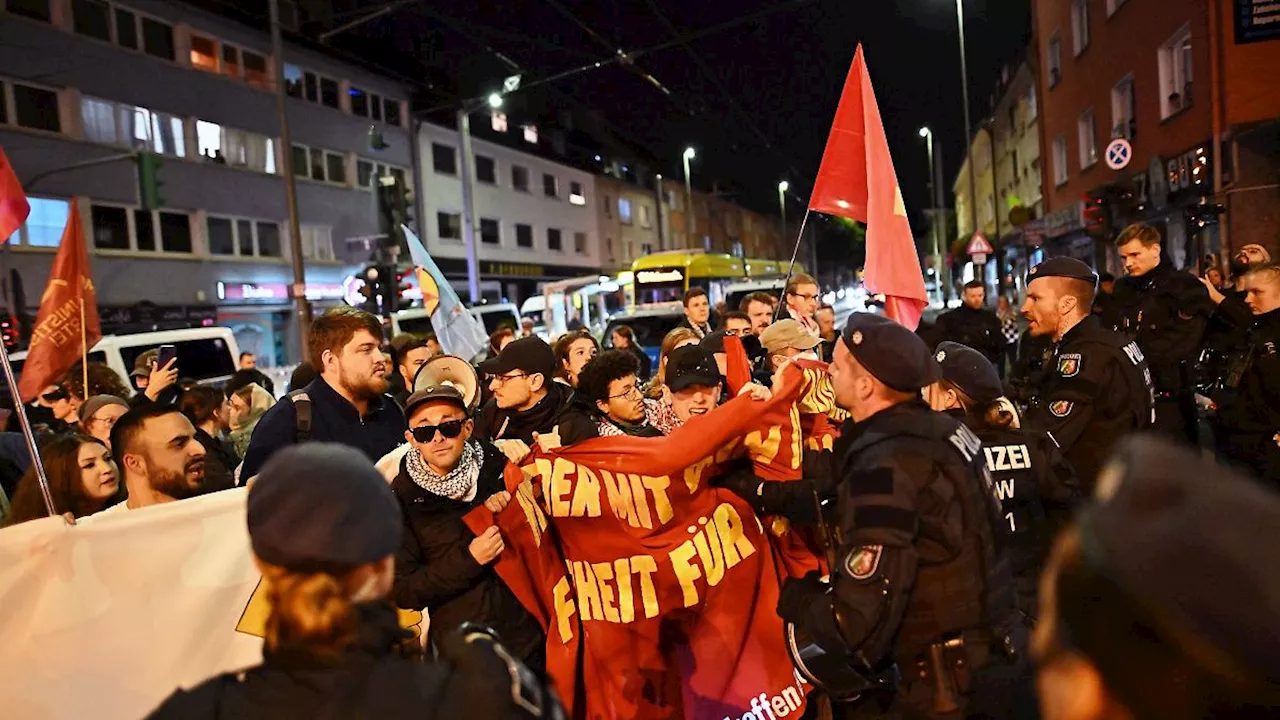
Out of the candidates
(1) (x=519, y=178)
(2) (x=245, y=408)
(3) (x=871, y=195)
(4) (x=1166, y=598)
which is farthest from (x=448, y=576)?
(1) (x=519, y=178)

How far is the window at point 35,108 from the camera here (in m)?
21.1

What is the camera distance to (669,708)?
149 inches

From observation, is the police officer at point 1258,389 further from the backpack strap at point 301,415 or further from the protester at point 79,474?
the protester at point 79,474

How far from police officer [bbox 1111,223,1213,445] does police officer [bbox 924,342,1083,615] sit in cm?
316

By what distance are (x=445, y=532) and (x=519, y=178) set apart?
4202 cm

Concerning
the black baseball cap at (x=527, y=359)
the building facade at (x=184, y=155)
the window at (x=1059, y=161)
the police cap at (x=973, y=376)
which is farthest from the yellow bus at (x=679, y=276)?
the police cap at (x=973, y=376)

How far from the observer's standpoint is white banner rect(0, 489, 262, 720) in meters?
2.97

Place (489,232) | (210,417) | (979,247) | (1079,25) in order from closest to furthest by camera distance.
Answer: (210,417), (979,247), (1079,25), (489,232)

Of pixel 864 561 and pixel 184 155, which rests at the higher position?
pixel 184 155

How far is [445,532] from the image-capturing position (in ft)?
11.5

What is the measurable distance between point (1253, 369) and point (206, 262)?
27432mm

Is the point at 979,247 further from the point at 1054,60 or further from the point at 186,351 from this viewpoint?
the point at 186,351

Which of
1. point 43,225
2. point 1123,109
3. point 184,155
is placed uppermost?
point 184,155

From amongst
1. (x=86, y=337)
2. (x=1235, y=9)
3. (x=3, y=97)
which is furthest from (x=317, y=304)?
(x=1235, y=9)
